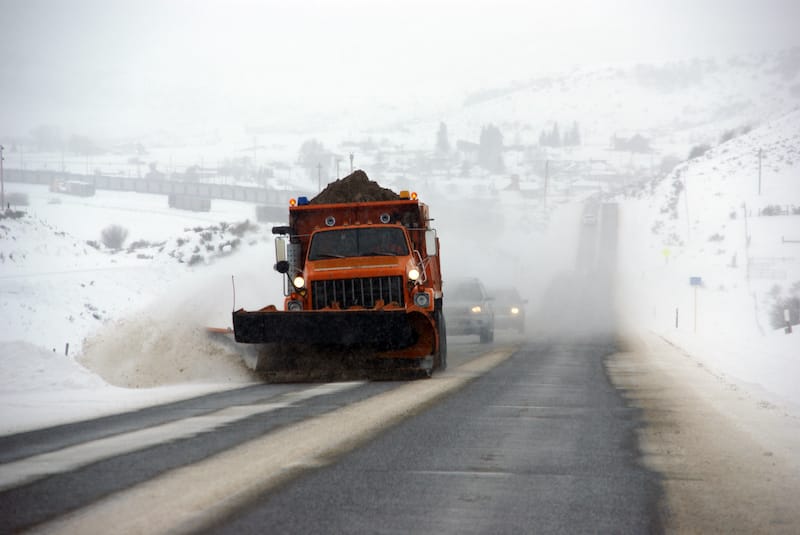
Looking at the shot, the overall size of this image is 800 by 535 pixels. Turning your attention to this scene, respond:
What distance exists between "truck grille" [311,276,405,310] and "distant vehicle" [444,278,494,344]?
10.9 metres

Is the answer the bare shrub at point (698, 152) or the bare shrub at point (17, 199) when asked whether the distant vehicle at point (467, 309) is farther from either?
the bare shrub at point (698, 152)

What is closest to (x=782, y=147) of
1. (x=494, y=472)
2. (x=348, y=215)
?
(x=348, y=215)

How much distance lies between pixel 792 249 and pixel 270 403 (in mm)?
66785

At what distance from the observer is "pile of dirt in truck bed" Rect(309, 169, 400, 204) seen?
706 inches

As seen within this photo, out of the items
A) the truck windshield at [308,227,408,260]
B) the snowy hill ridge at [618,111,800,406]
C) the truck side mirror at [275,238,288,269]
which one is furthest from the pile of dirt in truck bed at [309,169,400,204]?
the snowy hill ridge at [618,111,800,406]

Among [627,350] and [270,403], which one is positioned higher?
[270,403]

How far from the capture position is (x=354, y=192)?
18.0 meters

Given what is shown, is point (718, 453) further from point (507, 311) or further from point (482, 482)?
point (507, 311)

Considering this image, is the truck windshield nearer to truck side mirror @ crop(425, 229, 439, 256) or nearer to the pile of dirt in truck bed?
truck side mirror @ crop(425, 229, 439, 256)

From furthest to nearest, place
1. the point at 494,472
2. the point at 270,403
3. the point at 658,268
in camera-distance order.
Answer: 1. the point at 658,268
2. the point at 270,403
3. the point at 494,472

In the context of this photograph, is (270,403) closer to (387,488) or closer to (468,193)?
(387,488)

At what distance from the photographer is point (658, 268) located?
79.9 meters

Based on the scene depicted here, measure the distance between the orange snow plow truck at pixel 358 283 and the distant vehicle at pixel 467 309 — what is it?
824 cm

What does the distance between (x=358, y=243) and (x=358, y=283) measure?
96 cm
